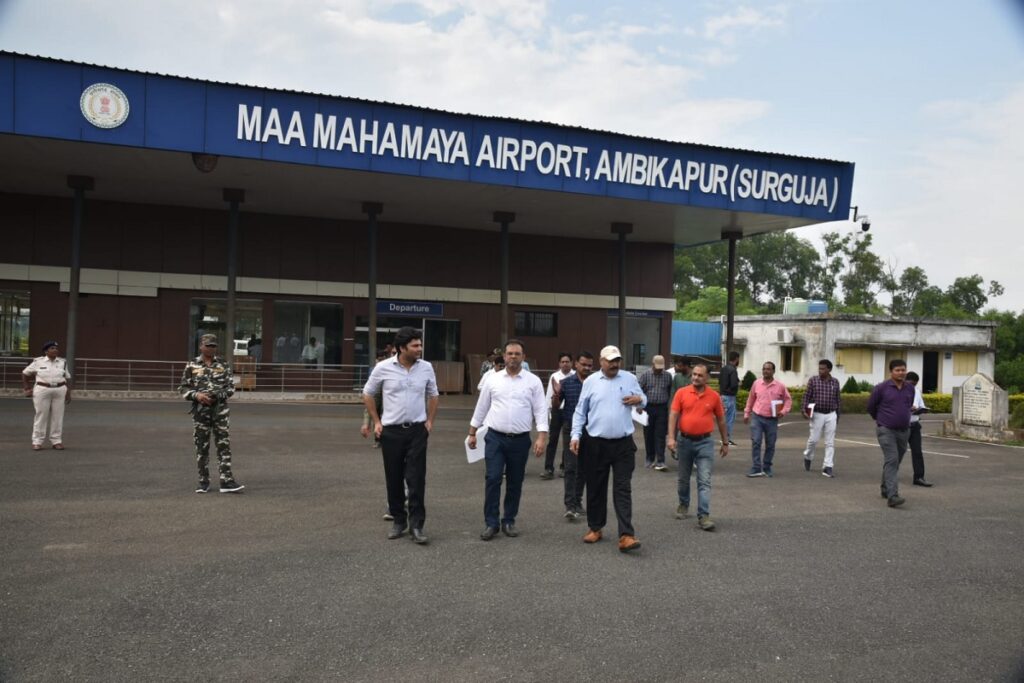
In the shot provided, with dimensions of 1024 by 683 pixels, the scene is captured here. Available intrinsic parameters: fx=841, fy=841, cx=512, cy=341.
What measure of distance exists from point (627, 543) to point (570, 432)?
8.22 feet

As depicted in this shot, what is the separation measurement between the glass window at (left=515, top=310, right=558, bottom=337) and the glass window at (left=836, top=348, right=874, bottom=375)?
1652 centimetres

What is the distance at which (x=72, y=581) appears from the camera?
6.18 m

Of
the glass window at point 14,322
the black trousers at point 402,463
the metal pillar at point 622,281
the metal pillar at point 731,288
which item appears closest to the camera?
the black trousers at point 402,463

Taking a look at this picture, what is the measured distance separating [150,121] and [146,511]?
11.4 m

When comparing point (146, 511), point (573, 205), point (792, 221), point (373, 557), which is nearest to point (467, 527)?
point (373, 557)

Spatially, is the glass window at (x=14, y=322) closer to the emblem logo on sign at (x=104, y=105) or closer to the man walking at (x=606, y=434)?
the emblem logo on sign at (x=104, y=105)

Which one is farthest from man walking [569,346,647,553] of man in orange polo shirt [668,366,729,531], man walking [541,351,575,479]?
man walking [541,351,575,479]

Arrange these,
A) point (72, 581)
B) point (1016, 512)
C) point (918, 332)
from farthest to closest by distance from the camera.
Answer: point (918, 332)
point (1016, 512)
point (72, 581)

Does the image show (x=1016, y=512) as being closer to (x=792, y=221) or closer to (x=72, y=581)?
(x=72, y=581)

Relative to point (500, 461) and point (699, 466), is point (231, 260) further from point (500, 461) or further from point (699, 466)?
point (699, 466)

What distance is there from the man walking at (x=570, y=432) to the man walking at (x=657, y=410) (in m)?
2.19

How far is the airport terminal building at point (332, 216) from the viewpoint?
1783 cm

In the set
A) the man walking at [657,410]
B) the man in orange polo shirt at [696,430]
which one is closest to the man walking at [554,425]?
A: the man walking at [657,410]

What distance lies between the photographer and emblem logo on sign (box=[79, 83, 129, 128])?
16844 mm
